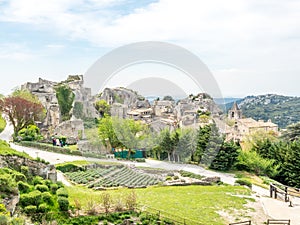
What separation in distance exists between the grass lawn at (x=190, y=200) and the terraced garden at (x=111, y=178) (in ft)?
4.49

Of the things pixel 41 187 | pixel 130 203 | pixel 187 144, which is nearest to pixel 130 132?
pixel 187 144

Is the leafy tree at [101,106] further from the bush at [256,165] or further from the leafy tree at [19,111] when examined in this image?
the bush at [256,165]

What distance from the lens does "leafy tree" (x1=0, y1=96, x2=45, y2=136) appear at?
38.4 m

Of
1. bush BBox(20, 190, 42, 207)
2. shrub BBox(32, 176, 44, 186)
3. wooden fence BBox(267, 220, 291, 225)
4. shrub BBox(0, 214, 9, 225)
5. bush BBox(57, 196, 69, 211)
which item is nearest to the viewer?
shrub BBox(0, 214, 9, 225)

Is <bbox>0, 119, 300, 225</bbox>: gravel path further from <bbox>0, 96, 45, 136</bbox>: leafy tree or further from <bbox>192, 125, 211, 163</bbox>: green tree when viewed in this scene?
<bbox>0, 96, 45, 136</bbox>: leafy tree

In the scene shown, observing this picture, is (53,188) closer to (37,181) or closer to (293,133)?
(37,181)

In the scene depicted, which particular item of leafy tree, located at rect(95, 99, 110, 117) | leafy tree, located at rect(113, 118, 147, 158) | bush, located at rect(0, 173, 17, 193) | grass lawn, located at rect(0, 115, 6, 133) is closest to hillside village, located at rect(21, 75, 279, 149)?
leafy tree, located at rect(95, 99, 110, 117)

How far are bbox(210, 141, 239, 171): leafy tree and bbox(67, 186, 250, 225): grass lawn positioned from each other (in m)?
8.05

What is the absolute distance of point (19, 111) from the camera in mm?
38969

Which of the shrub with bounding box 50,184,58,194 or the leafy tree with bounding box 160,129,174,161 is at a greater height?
the leafy tree with bounding box 160,129,174,161

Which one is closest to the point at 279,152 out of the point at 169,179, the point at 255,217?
the point at 169,179

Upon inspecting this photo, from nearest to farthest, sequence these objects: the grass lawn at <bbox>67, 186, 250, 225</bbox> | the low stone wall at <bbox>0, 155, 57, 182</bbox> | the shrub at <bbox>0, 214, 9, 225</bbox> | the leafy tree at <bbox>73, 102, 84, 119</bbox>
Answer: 1. the shrub at <bbox>0, 214, 9, 225</bbox>
2. the grass lawn at <bbox>67, 186, 250, 225</bbox>
3. the low stone wall at <bbox>0, 155, 57, 182</bbox>
4. the leafy tree at <bbox>73, 102, 84, 119</bbox>

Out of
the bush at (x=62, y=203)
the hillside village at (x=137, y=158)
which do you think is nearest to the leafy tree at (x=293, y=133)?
the hillside village at (x=137, y=158)

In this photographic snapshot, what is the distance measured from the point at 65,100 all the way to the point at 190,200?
111ft
